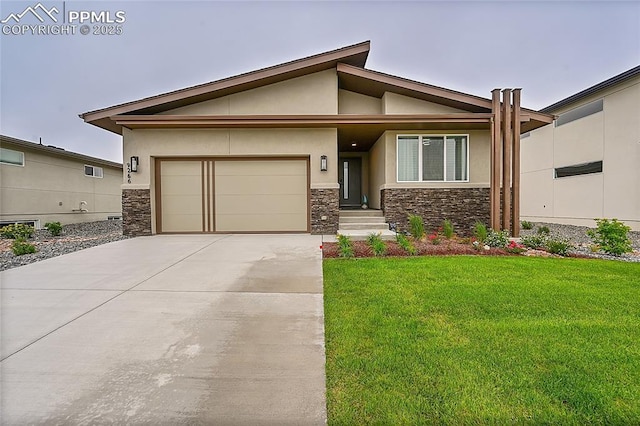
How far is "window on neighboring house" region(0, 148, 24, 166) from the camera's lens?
11.3 metres

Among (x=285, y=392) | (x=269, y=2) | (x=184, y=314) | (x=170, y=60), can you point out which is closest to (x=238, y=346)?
(x=285, y=392)

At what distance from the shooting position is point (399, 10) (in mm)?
10523

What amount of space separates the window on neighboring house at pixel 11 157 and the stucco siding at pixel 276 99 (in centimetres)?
683

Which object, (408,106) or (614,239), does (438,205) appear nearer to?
(408,106)

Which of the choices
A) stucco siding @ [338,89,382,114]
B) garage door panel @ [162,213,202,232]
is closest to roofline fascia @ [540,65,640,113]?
stucco siding @ [338,89,382,114]

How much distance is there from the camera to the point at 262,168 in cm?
994

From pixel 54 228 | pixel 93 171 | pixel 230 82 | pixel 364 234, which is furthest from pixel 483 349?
pixel 93 171

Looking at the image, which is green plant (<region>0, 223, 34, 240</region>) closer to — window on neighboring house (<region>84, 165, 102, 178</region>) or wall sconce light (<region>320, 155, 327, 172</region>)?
window on neighboring house (<region>84, 165, 102, 178</region>)

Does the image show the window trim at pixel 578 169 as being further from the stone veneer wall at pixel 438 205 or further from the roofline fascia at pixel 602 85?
the stone veneer wall at pixel 438 205

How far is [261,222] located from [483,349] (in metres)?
8.11

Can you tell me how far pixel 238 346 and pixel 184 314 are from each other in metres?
1.05

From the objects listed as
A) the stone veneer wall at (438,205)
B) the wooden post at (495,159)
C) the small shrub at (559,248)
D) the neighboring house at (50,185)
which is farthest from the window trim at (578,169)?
the neighboring house at (50,185)

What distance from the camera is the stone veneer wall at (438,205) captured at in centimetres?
991

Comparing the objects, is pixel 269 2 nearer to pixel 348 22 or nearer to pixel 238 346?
pixel 348 22
